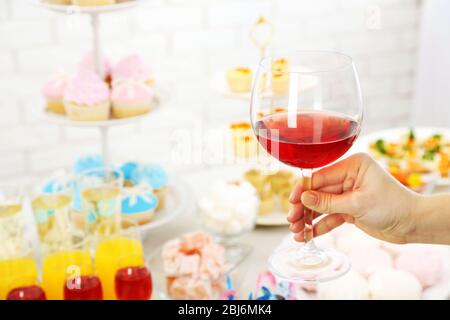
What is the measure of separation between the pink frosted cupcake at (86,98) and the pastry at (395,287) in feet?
2.33

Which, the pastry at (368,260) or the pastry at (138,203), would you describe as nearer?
the pastry at (368,260)

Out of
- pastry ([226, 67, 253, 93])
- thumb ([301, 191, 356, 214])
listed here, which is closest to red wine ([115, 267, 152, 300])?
thumb ([301, 191, 356, 214])

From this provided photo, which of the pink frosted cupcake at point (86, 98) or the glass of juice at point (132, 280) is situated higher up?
the pink frosted cupcake at point (86, 98)

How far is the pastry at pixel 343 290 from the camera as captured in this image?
1255 mm

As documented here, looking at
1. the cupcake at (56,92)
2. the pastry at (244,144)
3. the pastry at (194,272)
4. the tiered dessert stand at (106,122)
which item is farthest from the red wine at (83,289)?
the pastry at (244,144)

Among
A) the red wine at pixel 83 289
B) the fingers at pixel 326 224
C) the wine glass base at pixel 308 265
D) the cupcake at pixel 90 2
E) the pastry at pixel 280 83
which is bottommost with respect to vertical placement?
the red wine at pixel 83 289

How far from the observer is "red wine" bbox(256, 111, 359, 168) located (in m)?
0.90

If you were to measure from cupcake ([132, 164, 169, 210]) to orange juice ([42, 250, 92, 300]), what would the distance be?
396mm

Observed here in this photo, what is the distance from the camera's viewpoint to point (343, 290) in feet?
4.12

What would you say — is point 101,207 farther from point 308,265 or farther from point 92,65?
point 308,265

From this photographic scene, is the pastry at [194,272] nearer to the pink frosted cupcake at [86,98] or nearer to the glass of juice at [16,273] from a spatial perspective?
the glass of juice at [16,273]
